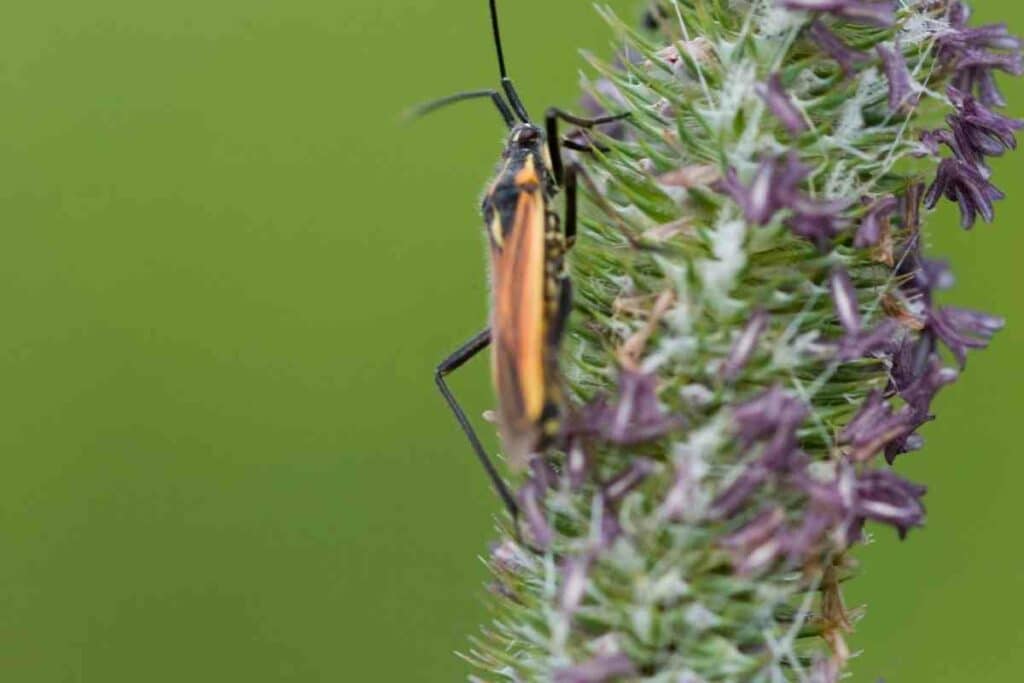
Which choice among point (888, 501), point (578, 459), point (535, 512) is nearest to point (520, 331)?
point (578, 459)

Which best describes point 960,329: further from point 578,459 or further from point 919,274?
point 578,459

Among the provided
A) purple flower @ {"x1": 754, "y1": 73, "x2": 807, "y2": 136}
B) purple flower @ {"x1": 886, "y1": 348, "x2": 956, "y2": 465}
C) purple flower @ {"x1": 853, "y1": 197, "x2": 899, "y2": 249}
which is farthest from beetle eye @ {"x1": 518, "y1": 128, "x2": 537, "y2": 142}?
purple flower @ {"x1": 886, "y1": 348, "x2": 956, "y2": 465}

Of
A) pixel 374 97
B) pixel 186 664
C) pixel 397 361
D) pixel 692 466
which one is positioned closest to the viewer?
pixel 692 466

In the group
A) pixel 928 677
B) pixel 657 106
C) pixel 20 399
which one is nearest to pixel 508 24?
pixel 20 399

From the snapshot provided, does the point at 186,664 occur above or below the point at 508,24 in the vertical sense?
below

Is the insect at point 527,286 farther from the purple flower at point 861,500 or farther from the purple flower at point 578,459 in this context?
the purple flower at point 861,500

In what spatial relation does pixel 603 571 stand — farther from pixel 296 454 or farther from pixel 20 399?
pixel 20 399

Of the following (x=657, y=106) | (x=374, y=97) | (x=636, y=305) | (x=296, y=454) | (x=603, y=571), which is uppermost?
(x=374, y=97)
